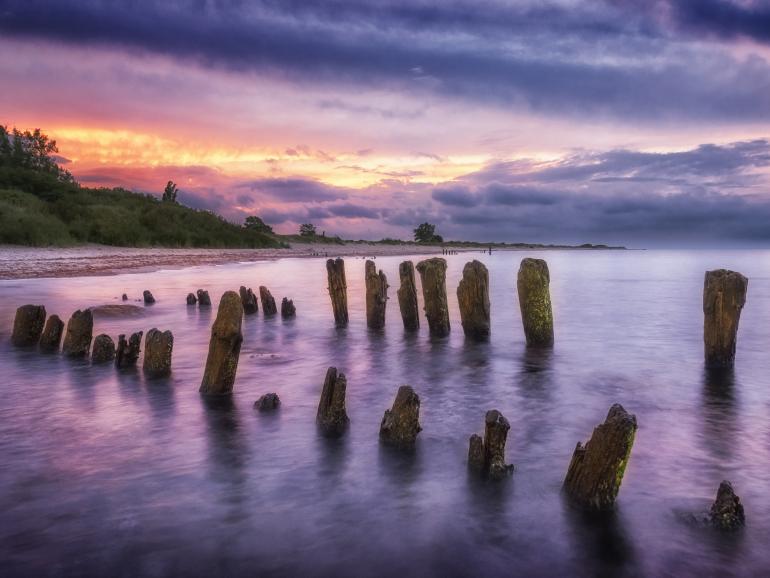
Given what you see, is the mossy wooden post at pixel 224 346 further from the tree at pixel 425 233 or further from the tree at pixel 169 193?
the tree at pixel 425 233

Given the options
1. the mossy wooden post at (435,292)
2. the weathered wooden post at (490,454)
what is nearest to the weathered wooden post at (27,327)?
the mossy wooden post at (435,292)

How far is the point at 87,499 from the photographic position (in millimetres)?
5578

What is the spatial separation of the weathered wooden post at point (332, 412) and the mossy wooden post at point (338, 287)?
681cm

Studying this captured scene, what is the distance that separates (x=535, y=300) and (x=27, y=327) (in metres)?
10.4

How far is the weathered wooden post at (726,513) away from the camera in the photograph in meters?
4.99

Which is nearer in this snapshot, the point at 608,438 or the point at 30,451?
the point at 608,438

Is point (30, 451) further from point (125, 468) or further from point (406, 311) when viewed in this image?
point (406, 311)

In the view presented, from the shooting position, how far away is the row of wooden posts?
10.5 meters

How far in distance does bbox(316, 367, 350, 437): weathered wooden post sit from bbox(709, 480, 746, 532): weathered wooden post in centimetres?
402

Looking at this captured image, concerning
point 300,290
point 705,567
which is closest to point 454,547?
point 705,567

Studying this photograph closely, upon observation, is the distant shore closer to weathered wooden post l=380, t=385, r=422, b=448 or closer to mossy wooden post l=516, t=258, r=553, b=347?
mossy wooden post l=516, t=258, r=553, b=347

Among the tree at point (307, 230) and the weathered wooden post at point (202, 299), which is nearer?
the weathered wooden post at point (202, 299)

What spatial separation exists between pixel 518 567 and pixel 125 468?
4137mm

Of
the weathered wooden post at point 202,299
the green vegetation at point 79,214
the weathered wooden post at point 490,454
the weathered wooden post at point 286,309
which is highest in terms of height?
the green vegetation at point 79,214
